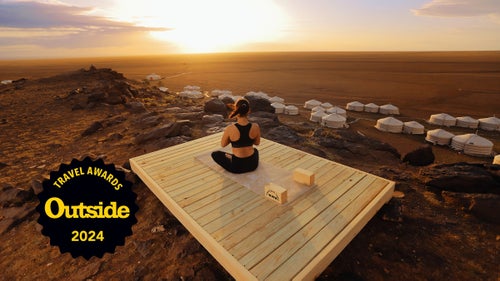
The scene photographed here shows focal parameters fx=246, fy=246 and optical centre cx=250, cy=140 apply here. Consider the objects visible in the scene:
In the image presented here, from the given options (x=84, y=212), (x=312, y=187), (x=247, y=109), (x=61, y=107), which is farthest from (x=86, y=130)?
(x=312, y=187)

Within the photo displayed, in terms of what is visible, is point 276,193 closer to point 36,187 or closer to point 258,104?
point 36,187

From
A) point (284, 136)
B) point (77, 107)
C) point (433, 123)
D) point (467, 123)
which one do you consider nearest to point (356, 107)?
point (433, 123)

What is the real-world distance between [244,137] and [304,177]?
169 cm

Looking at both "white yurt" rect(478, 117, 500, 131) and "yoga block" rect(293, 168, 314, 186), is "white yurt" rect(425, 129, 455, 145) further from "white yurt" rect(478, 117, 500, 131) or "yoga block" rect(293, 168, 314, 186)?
"yoga block" rect(293, 168, 314, 186)

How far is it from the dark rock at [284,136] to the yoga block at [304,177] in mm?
5338

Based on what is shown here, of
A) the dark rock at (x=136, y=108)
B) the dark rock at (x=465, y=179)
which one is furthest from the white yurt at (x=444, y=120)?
the dark rock at (x=136, y=108)

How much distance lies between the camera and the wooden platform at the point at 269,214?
3.83 metres

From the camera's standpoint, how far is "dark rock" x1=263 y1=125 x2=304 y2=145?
1145cm

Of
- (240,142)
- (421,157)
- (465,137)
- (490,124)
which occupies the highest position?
(240,142)

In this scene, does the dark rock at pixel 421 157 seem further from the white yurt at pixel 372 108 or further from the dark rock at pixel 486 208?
the white yurt at pixel 372 108

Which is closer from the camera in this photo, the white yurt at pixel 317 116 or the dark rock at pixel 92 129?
the dark rock at pixel 92 129

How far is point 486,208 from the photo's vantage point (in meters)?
5.78

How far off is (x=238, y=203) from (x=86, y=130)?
11.7m

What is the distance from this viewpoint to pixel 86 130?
43.0 ft
